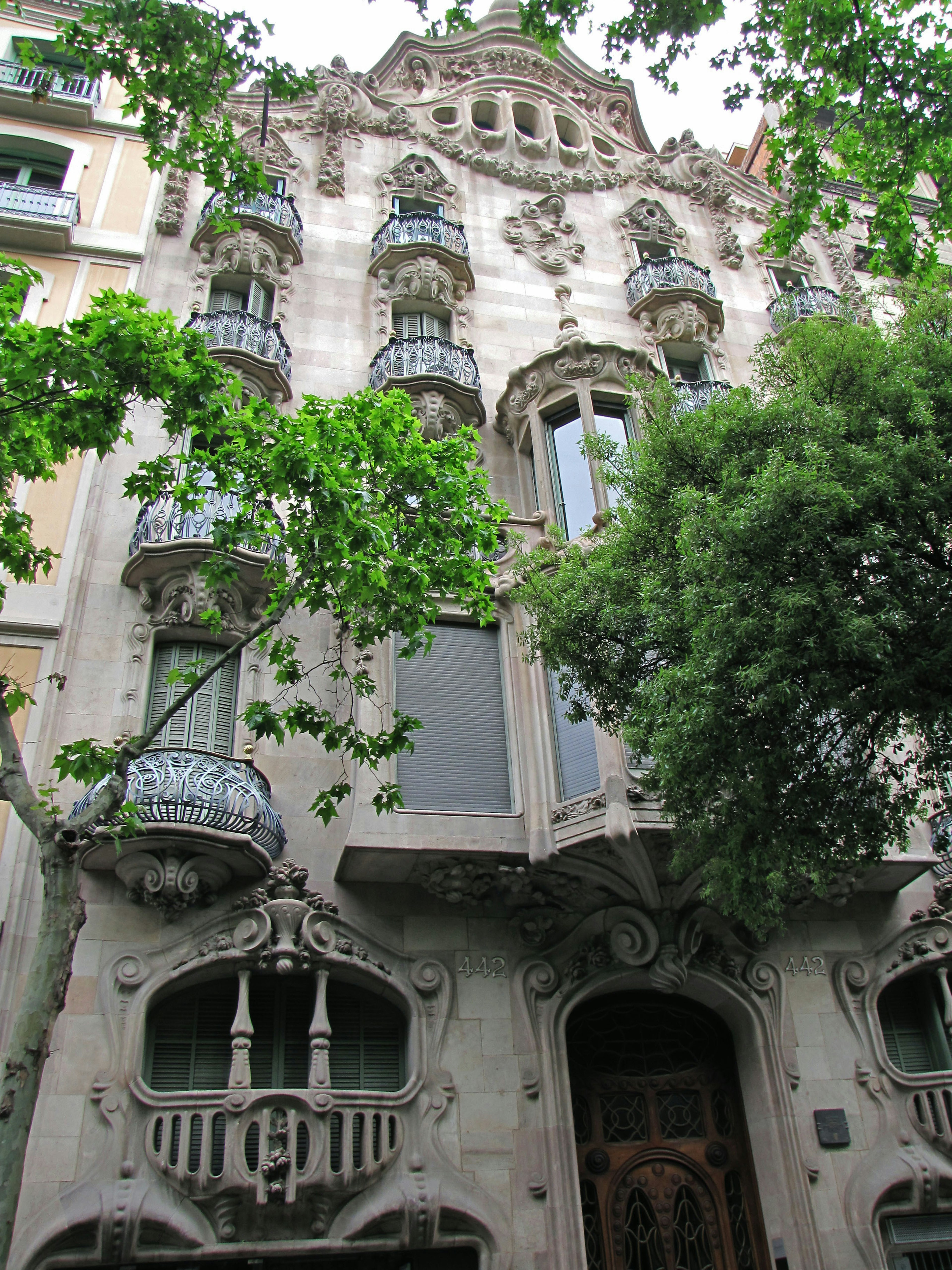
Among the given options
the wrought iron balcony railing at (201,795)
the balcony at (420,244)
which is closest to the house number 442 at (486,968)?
the wrought iron balcony railing at (201,795)

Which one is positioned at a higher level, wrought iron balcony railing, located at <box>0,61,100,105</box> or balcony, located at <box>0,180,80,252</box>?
wrought iron balcony railing, located at <box>0,61,100,105</box>

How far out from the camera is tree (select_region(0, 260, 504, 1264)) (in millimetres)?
8656

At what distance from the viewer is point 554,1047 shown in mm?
11227

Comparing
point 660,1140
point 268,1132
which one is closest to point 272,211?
point 268,1132

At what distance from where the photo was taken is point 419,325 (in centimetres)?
1786

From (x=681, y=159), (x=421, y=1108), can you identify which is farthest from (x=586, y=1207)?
(x=681, y=159)

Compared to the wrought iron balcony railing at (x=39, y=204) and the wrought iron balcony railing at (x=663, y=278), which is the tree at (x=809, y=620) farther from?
the wrought iron balcony railing at (x=39, y=204)

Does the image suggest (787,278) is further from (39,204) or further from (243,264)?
(39,204)

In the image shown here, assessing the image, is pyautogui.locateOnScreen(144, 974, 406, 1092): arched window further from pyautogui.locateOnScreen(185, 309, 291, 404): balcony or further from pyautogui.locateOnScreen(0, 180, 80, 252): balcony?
pyautogui.locateOnScreen(0, 180, 80, 252): balcony

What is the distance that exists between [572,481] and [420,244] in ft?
20.2

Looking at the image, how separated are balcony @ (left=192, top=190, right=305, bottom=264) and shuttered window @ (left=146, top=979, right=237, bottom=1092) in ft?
41.1

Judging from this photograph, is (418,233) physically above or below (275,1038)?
above

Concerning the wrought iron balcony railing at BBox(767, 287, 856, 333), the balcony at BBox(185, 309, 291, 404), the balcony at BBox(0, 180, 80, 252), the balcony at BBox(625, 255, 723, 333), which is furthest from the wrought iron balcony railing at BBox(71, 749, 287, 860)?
the wrought iron balcony railing at BBox(767, 287, 856, 333)

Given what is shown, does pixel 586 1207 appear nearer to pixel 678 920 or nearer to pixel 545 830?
pixel 678 920
